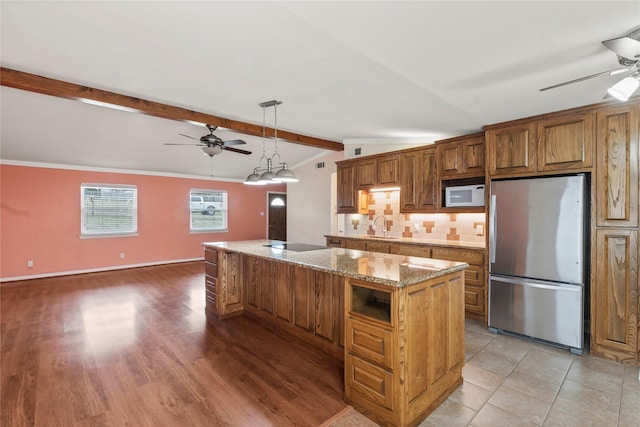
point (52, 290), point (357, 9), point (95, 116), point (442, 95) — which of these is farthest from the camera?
point (52, 290)

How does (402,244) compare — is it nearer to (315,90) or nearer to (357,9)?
(315,90)

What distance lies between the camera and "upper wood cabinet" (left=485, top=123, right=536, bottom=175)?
3.10m

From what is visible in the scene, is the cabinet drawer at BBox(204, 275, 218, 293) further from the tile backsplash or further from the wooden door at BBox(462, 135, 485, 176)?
the wooden door at BBox(462, 135, 485, 176)

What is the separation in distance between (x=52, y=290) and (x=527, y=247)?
7.03m

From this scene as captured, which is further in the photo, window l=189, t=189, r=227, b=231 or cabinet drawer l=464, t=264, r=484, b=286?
window l=189, t=189, r=227, b=231

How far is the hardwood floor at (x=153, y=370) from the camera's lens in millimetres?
1961

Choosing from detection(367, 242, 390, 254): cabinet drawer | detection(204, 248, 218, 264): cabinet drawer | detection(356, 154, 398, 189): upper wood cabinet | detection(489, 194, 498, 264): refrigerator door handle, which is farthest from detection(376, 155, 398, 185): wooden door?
detection(204, 248, 218, 264): cabinet drawer

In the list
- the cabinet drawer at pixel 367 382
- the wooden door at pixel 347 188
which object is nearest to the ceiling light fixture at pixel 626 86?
the cabinet drawer at pixel 367 382

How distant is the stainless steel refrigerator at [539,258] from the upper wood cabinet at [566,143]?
16 cm

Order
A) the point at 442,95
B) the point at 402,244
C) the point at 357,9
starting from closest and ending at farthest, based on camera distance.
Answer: the point at 357,9 → the point at 442,95 → the point at 402,244

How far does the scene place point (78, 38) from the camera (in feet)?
7.12

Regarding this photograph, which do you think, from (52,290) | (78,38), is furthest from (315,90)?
(52,290)

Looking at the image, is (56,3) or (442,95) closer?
(56,3)

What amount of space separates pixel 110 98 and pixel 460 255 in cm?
443
